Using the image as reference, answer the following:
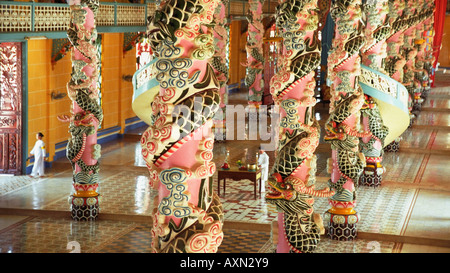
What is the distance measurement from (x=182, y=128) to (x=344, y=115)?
21.1ft

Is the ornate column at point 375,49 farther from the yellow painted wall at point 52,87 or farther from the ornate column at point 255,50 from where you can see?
the ornate column at point 255,50

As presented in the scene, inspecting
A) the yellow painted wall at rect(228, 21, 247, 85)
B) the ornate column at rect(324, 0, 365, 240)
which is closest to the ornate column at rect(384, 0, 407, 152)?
the ornate column at rect(324, 0, 365, 240)

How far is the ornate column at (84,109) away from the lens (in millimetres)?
11203

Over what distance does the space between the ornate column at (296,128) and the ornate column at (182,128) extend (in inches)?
123

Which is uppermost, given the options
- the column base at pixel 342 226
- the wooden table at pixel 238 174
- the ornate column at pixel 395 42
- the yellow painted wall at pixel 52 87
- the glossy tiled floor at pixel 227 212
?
the ornate column at pixel 395 42

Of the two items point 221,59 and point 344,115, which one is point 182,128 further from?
point 221,59

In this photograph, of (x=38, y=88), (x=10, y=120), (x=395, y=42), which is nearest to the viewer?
(x=10, y=120)

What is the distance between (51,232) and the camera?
35.7 feet

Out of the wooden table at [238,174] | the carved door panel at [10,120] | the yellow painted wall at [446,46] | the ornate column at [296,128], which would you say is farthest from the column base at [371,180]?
the yellow painted wall at [446,46]

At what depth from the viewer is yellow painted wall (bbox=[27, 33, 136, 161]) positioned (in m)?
15.7

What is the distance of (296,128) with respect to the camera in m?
7.70

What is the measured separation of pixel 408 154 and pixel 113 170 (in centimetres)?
788

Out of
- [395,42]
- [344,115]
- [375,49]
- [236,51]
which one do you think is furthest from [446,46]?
[344,115]

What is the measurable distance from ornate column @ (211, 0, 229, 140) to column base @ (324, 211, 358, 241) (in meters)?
6.51
